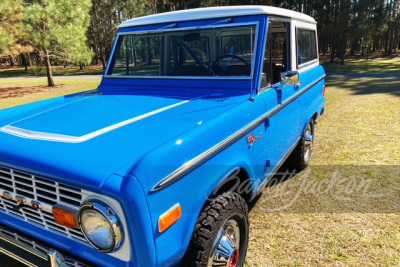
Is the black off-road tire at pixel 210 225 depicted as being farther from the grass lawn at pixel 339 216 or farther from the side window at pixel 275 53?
the side window at pixel 275 53

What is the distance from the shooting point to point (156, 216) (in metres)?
1.47

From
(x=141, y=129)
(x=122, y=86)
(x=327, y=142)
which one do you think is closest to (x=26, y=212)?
(x=141, y=129)

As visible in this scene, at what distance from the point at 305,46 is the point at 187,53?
1853 millimetres

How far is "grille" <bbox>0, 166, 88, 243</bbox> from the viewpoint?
5.17 feet

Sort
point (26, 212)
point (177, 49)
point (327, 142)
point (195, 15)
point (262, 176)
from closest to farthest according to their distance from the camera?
point (26, 212) → point (262, 176) → point (195, 15) → point (177, 49) → point (327, 142)

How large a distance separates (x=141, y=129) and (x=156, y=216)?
2.09 feet

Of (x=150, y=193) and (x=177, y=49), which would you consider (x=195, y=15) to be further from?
(x=150, y=193)

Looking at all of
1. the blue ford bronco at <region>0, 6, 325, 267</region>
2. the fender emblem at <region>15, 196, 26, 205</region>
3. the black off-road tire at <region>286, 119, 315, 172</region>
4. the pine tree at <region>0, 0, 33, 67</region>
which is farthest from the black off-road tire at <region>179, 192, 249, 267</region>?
the pine tree at <region>0, 0, 33, 67</region>

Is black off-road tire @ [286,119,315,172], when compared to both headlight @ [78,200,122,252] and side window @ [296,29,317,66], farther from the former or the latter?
headlight @ [78,200,122,252]

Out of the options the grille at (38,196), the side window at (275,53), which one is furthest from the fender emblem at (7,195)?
the side window at (275,53)

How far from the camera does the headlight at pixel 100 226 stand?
57.0 inches

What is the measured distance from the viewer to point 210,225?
187cm

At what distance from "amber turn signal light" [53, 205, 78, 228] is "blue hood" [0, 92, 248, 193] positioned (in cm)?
18

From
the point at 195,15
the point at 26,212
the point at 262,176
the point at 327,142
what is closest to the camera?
the point at 26,212
